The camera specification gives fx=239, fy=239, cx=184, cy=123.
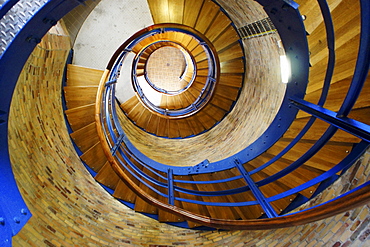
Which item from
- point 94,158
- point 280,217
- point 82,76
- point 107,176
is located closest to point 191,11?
point 82,76

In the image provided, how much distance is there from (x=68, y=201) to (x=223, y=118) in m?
4.41

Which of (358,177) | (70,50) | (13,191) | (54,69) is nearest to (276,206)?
(358,177)

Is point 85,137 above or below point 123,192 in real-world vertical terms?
above

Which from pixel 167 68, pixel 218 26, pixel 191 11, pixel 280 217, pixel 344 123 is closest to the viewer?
pixel 344 123

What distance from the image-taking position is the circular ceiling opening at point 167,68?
11156 mm

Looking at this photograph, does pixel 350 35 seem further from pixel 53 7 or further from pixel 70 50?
pixel 70 50

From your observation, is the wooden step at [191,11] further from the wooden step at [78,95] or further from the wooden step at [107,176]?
the wooden step at [107,176]

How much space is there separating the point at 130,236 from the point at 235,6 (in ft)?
14.0

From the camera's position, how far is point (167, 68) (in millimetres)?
11461

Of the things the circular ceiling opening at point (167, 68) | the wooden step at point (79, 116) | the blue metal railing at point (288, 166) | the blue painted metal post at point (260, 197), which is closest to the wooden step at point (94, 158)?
the blue metal railing at point (288, 166)

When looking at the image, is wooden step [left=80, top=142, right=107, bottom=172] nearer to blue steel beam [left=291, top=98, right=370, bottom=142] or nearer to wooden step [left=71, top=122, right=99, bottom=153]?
wooden step [left=71, top=122, right=99, bottom=153]

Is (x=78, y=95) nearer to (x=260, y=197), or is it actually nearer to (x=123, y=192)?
(x=123, y=192)

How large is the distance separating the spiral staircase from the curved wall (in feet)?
0.89

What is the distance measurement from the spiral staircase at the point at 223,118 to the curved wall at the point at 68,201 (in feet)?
0.89
